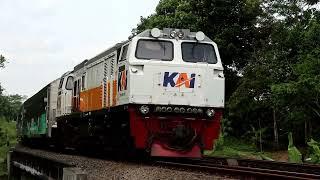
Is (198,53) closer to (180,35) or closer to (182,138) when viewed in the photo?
(180,35)

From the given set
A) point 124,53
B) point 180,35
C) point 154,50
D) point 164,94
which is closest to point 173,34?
point 180,35

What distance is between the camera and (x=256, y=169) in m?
10.5

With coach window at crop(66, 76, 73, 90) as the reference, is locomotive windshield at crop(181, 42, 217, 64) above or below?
above

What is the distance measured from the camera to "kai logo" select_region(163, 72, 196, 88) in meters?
12.6

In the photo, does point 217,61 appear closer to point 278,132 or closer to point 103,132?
point 103,132

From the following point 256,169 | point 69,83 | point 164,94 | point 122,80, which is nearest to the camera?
point 256,169

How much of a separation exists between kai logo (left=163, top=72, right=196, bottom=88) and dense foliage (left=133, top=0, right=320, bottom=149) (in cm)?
1193

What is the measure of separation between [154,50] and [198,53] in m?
1.16

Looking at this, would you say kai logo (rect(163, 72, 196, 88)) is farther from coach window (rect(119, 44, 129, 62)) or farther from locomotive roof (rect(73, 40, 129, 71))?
locomotive roof (rect(73, 40, 129, 71))

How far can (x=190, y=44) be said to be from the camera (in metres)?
13.4

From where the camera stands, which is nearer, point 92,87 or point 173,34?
point 173,34

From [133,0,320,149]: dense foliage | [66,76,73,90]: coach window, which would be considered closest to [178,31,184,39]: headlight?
[66,76,73,90]: coach window

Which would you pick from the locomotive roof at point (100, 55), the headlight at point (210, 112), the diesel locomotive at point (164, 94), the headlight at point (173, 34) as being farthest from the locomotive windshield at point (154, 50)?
the headlight at point (210, 112)

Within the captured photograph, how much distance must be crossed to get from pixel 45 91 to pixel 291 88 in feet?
40.1
